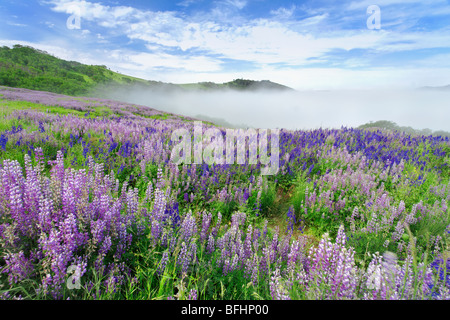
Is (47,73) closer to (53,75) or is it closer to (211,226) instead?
(53,75)

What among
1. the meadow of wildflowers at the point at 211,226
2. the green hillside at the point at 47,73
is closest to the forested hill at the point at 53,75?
the green hillside at the point at 47,73

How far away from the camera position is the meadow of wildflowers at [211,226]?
177 centimetres

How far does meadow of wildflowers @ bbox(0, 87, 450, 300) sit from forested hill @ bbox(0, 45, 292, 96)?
59616mm

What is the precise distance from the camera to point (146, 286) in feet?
6.80

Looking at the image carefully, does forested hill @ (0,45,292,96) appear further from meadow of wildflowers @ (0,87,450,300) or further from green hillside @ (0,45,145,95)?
meadow of wildflowers @ (0,87,450,300)

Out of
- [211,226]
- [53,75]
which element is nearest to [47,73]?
[53,75]

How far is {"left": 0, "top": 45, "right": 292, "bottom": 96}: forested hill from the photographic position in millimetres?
52000

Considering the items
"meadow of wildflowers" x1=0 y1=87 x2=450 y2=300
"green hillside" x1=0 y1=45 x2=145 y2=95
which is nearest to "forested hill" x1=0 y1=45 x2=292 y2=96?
"green hillside" x1=0 y1=45 x2=145 y2=95

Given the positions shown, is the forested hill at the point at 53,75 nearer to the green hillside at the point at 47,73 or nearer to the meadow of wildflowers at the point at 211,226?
the green hillside at the point at 47,73

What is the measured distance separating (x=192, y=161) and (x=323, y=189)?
2.96 meters

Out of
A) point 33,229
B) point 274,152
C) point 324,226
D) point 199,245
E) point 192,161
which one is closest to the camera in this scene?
point 33,229
